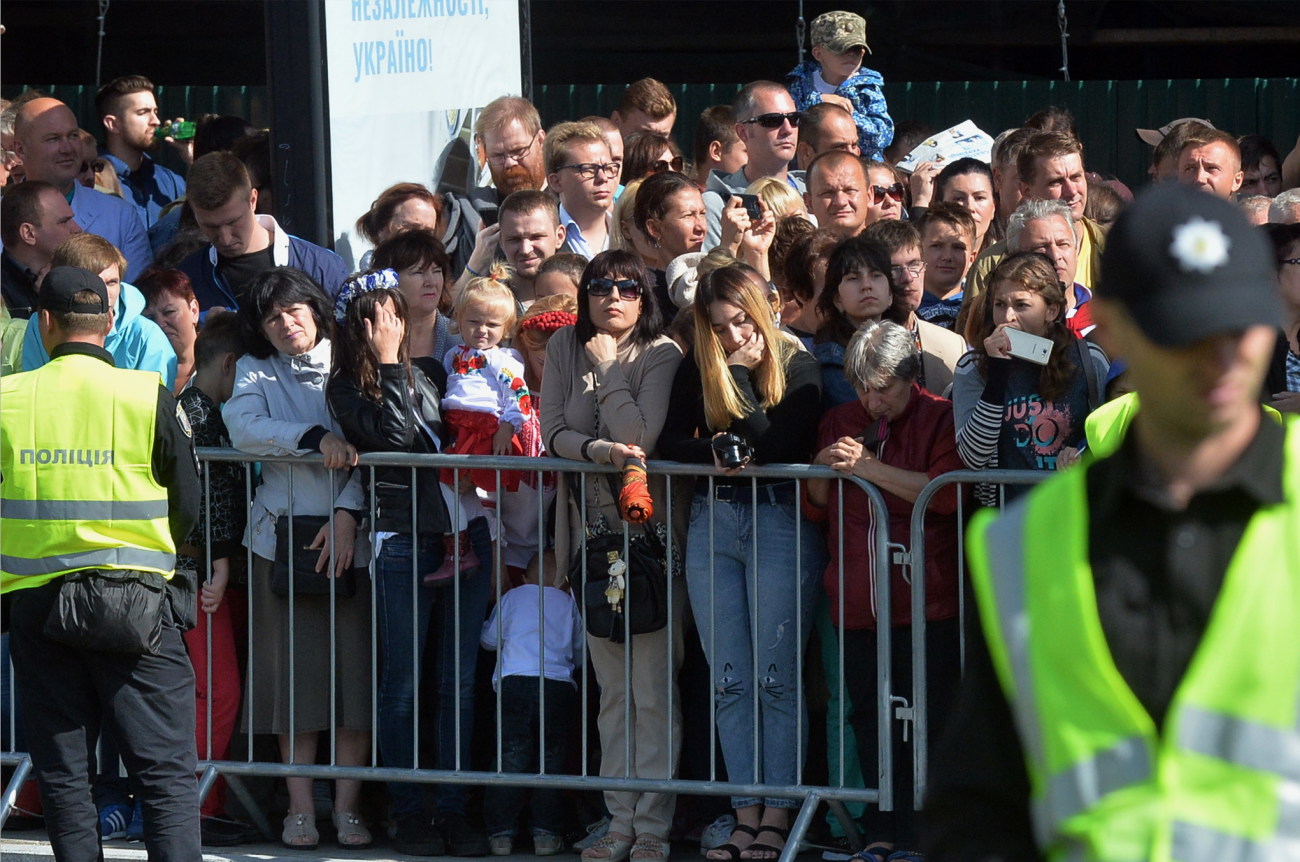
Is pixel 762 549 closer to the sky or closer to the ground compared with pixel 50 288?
closer to the ground

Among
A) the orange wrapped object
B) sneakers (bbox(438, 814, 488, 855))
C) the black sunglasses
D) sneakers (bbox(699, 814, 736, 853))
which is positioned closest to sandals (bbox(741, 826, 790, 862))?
sneakers (bbox(699, 814, 736, 853))

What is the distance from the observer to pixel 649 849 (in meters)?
6.00

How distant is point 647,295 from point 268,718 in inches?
79.8

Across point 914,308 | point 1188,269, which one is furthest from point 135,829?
point 1188,269

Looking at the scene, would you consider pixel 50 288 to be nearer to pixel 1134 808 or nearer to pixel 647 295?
pixel 647 295

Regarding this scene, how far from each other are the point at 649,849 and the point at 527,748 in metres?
0.58

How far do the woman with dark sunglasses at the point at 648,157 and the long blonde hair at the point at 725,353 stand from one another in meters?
2.30

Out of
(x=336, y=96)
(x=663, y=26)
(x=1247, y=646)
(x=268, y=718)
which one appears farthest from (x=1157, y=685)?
(x=663, y=26)

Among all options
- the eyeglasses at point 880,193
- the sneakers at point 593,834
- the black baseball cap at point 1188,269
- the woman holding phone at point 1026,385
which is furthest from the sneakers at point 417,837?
the black baseball cap at point 1188,269

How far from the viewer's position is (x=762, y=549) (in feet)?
19.7

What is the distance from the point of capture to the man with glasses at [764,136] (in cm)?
803

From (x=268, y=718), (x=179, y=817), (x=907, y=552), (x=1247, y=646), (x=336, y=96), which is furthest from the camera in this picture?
(x=336, y=96)

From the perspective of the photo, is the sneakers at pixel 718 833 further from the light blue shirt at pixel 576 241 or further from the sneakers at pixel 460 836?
the light blue shirt at pixel 576 241

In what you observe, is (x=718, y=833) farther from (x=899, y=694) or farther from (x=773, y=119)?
(x=773, y=119)
